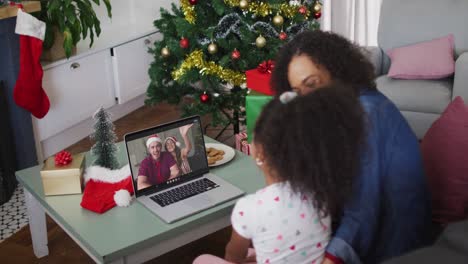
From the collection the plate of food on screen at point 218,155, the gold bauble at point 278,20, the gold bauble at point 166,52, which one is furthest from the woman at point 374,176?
the gold bauble at point 166,52

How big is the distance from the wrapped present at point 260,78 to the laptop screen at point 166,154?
845 mm

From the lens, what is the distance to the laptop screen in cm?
188

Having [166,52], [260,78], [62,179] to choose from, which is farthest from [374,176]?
[166,52]

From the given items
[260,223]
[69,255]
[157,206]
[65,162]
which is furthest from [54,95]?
[260,223]

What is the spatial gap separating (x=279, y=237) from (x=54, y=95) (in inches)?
96.7

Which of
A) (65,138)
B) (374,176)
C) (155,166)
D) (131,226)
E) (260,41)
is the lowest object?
(65,138)

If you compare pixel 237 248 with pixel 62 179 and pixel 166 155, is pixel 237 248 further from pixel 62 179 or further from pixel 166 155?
pixel 62 179

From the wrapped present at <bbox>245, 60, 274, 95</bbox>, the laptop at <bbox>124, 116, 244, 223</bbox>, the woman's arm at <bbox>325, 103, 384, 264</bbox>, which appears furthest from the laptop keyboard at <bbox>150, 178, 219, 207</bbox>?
the wrapped present at <bbox>245, 60, 274, 95</bbox>

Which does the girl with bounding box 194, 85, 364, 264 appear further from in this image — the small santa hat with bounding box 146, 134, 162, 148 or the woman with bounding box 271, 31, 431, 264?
the small santa hat with bounding box 146, 134, 162, 148

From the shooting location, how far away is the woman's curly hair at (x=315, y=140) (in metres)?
1.22

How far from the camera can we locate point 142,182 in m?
1.89

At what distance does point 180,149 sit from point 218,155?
0.23m

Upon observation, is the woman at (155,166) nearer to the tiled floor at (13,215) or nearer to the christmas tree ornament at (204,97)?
the tiled floor at (13,215)

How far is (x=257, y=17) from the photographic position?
3096 mm
